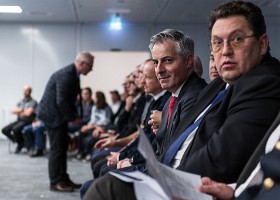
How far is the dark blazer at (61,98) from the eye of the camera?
439 cm

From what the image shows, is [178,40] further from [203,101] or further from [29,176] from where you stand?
[29,176]

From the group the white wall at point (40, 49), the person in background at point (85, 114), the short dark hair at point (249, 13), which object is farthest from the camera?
the white wall at point (40, 49)

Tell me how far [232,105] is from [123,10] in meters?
8.65

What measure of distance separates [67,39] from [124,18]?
1.63 meters

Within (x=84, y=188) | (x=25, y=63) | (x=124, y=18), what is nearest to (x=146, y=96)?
(x=84, y=188)

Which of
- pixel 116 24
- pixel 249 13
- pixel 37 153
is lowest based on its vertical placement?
pixel 37 153

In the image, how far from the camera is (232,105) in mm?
1396

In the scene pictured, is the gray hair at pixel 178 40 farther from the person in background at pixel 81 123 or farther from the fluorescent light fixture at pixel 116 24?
the fluorescent light fixture at pixel 116 24

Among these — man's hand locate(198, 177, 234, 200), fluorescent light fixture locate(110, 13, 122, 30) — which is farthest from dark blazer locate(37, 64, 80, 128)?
fluorescent light fixture locate(110, 13, 122, 30)

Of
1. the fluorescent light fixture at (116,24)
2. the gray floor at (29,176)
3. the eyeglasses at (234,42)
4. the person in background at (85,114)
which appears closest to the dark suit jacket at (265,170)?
the eyeglasses at (234,42)

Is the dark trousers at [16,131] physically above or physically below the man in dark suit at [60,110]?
below

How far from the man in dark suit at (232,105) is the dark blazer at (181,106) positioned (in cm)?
31

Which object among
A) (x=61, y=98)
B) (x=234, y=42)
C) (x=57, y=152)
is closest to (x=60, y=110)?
(x=61, y=98)

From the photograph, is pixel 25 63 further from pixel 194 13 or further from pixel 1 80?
pixel 194 13
